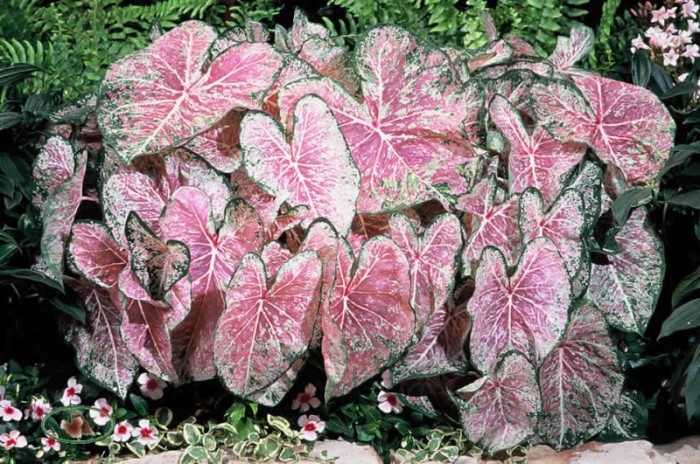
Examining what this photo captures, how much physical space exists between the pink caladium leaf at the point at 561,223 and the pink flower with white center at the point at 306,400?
591 millimetres

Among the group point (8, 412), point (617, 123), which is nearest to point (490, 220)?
point (617, 123)

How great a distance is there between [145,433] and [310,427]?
0.35 m

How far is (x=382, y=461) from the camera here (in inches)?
69.5

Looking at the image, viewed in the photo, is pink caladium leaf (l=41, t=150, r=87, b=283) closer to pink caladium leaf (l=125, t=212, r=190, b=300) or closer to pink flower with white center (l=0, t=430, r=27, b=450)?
pink caladium leaf (l=125, t=212, r=190, b=300)

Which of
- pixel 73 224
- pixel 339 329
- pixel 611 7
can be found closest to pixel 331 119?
pixel 339 329

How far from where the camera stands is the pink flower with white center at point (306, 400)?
1.84 metres

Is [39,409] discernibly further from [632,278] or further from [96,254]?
[632,278]

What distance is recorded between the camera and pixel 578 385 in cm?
183

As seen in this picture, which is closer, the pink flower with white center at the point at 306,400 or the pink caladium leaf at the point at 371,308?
the pink caladium leaf at the point at 371,308

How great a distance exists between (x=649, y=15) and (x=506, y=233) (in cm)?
112

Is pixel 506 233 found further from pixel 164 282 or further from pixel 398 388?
pixel 164 282

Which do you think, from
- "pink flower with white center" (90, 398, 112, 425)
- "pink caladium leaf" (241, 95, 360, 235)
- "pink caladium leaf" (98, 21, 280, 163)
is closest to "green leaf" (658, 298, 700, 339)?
"pink caladium leaf" (241, 95, 360, 235)

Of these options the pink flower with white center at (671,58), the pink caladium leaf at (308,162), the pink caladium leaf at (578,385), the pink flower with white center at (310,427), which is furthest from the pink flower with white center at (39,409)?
the pink flower with white center at (671,58)

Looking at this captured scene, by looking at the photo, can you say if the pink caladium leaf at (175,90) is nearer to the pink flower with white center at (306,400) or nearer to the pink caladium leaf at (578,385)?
the pink flower with white center at (306,400)
